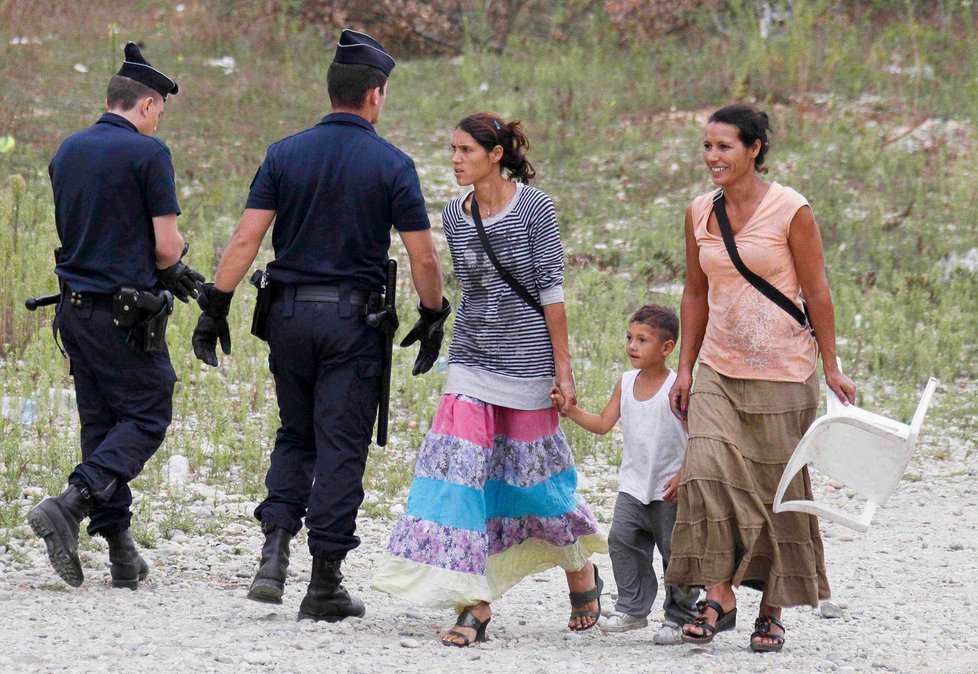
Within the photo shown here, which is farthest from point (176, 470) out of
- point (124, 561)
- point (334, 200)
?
point (334, 200)

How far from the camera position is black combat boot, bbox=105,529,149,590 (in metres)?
5.11

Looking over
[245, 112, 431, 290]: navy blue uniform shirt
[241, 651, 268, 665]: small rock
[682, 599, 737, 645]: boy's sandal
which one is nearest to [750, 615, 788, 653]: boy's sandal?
[682, 599, 737, 645]: boy's sandal

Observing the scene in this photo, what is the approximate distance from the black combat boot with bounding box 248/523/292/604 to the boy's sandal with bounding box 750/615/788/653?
174 centimetres

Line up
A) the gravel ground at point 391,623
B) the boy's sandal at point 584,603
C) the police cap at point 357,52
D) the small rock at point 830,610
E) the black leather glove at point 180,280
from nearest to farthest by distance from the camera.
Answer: the gravel ground at point 391,623 → the police cap at point 357,52 → the boy's sandal at point 584,603 → the black leather glove at point 180,280 → the small rock at point 830,610

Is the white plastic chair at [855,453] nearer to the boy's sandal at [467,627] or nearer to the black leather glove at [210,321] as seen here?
the boy's sandal at [467,627]

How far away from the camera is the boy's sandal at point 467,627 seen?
4.54 metres

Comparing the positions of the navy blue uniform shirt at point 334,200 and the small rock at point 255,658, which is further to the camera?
the navy blue uniform shirt at point 334,200

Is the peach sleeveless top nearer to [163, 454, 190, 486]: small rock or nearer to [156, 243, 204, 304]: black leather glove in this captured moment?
[156, 243, 204, 304]: black leather glove

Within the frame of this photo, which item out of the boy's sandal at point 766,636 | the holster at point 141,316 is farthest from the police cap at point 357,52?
the boy's sandal at point 766,636

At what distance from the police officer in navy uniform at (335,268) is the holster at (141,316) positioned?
22cm

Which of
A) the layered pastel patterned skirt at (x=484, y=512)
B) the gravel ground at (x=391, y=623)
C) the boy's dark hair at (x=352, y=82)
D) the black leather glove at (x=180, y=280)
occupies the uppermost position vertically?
the boy's dark hair at (x=352, y=82)

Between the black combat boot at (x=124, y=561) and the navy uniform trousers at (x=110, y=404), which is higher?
the navy uniform trousers at (x=110, y=404)

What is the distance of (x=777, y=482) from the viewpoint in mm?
4535

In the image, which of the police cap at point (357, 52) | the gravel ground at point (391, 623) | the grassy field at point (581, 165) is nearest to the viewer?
the gravel ground at point (391, 623)
